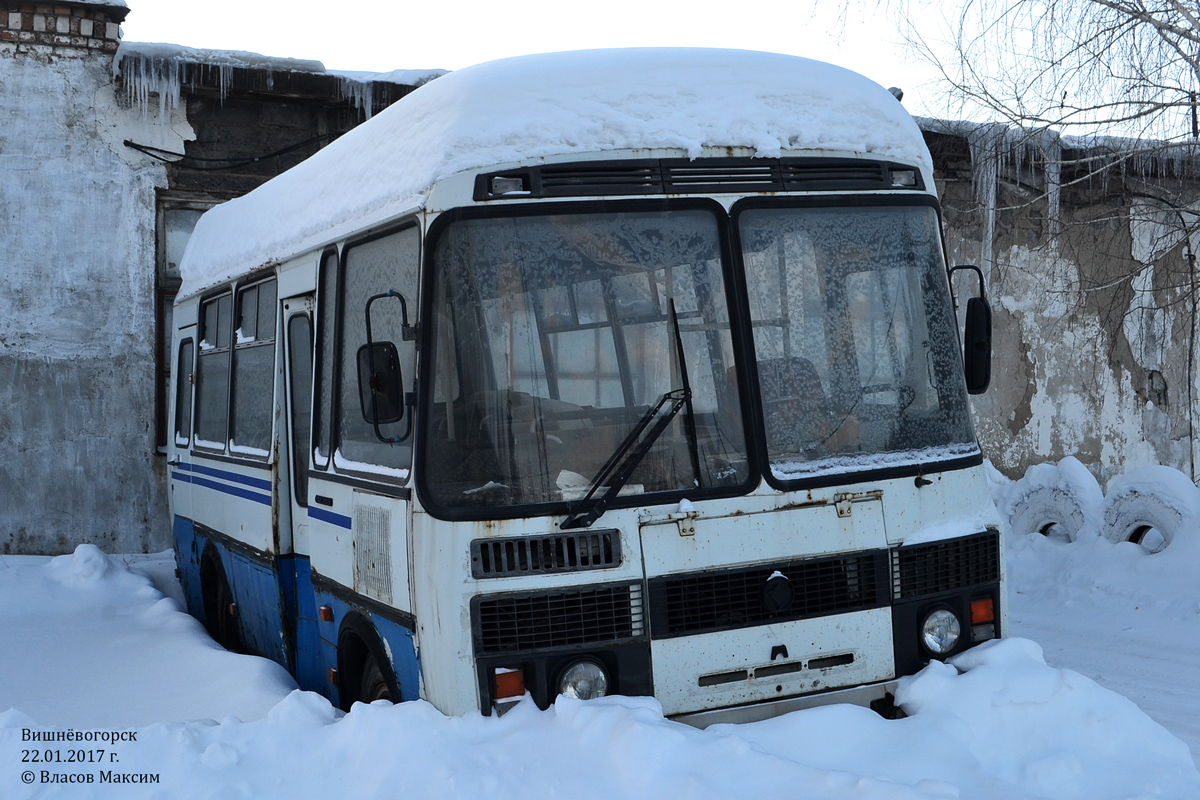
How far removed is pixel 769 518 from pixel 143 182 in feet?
31.0

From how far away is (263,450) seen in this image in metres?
5.98

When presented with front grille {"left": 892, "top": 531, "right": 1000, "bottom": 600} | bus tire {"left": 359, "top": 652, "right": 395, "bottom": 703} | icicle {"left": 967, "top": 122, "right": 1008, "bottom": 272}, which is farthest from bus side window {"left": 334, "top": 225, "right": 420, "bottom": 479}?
icicle {"left": 967, "top": 122, "right": 1008, "bottom": 272}

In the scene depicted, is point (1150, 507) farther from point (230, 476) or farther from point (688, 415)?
point (230, 476)

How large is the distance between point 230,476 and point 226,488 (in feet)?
0.51

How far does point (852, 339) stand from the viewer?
4117 millimetres

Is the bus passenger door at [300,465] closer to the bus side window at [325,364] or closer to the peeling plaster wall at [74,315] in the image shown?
the bus side window at [325,364]

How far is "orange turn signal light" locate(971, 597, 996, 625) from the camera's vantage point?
4.21 meters

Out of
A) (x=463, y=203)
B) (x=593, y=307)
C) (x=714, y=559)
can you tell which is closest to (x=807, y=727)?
(x=714, y=559)

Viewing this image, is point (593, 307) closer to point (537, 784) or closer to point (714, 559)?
point (714, 559)

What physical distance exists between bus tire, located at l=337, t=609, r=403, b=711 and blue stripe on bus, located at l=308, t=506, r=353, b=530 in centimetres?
36

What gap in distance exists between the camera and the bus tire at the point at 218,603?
709 cm

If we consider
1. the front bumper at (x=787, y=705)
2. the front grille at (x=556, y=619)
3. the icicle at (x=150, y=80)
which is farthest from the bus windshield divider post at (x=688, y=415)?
the icicle at (x=150, y=80)

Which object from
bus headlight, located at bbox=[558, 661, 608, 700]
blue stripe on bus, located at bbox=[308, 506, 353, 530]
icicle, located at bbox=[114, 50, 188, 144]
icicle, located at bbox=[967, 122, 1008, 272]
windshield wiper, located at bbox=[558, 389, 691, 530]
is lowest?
bus headlight, located at bbox=[558, 661, 608, 700]

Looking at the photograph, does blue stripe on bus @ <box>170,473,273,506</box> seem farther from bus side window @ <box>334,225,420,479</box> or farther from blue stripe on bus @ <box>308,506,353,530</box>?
bus side window @ <box>334,225,420,479</box>
